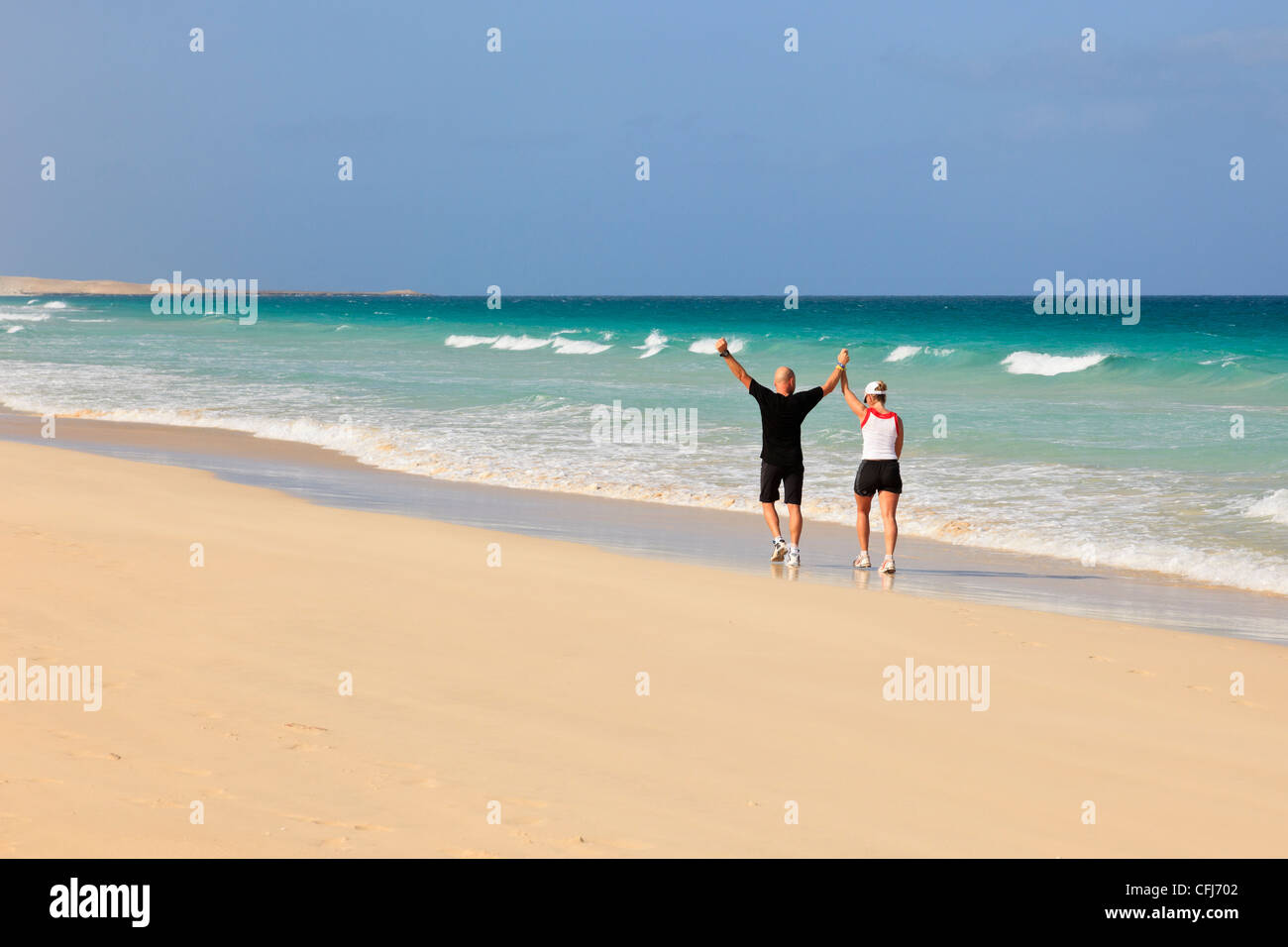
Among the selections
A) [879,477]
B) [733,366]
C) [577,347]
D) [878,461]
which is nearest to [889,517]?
[879,477]

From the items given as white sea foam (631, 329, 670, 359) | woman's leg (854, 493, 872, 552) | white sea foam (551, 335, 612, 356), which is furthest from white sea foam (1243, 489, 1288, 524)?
white sea foam (551, 335, 612, 356)

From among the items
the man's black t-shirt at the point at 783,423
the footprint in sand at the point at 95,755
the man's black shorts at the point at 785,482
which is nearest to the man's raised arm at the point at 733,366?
the man's black t-shirt at the point at 783,423

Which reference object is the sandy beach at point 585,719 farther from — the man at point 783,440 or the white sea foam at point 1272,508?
the white sea foam at point 1272,508

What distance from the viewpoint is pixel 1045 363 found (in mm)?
39156

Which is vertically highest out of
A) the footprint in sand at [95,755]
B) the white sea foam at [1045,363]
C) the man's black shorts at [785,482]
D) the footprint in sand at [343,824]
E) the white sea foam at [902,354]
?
the white sea foam at [902,354]

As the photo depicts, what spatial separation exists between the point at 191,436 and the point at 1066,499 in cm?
1339

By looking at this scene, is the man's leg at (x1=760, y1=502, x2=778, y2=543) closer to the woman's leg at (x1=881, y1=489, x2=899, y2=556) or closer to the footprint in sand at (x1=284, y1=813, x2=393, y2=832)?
the woman's leg at (x1=881, y1=489, x2=899, y2=556)

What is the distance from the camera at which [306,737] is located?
4.70 m

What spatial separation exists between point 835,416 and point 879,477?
12693mm

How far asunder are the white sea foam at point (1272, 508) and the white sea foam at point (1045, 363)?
25.9m

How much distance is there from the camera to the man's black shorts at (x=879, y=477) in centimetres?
948

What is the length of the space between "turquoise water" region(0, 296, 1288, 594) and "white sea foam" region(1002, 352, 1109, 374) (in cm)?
13

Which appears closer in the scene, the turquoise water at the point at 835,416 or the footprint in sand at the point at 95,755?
the footprint in sand at the point at 95,755
